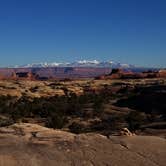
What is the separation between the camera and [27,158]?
11.5m

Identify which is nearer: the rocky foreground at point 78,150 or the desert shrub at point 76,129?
the rocky foreground at point 78,150

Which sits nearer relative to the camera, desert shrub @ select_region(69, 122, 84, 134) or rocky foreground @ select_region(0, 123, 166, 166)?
rocky foreground @ select_region(0, 123, 166, 166)

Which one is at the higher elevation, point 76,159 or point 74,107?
point 76,159

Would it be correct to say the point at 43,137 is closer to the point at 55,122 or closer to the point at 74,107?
the point at 55,122

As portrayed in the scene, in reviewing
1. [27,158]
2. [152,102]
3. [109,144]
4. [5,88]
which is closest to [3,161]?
[27,158]

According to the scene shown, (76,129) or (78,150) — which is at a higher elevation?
(78,150)

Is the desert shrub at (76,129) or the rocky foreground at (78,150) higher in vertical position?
the rocky foreground at (78,150)

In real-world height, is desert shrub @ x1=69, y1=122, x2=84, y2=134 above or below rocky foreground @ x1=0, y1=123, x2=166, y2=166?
below

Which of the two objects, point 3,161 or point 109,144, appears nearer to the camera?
point 3,161

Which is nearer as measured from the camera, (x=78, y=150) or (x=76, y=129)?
(x=78, y=150)

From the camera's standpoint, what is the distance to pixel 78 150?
11961mm

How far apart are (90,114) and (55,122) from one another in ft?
36.0

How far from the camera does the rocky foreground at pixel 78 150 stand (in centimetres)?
1123

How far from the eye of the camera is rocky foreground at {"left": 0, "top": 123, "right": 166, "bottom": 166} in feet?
36.9
